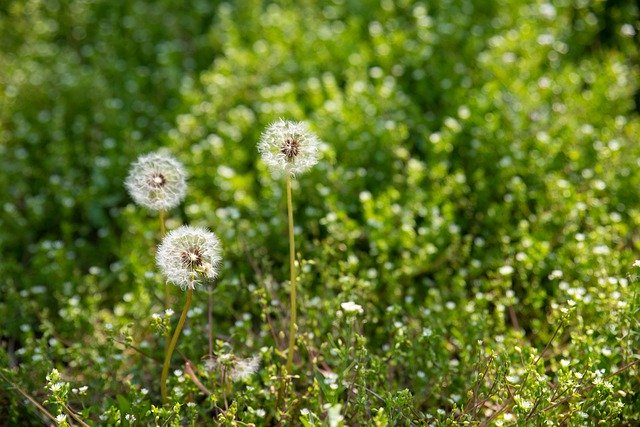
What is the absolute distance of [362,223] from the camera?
12.8ft

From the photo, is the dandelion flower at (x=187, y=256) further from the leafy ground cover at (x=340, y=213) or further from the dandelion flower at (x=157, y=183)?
the dandelion flower at (x=157, y=183)


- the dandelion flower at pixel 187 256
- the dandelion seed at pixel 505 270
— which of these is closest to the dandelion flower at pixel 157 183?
the dandelion flower at pixel 187 256

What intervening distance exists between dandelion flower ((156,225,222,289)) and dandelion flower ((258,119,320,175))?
1.16ft

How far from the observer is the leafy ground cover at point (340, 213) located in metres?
2.74

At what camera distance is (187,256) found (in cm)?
244

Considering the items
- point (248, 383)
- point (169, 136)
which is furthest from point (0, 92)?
point (248, 383)

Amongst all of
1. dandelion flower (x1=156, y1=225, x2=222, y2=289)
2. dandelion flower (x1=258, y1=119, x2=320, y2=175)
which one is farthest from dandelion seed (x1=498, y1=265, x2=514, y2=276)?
dandelion flower (x1=156, y1=225, x2=222, y2=289)

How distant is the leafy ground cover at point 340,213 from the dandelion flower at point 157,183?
45 centimetres

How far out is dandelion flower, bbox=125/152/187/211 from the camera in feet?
9.16

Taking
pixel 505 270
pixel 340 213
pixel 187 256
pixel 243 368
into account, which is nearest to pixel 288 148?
pixel 187 256

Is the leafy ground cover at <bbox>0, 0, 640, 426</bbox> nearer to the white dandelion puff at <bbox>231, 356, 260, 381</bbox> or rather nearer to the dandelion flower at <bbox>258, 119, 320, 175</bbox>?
the white dandelion puff at <bbox>231, 356, 260, 381</bbox>

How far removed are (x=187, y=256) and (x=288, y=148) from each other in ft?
1.67

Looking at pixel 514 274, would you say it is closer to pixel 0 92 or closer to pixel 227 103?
pixel 227 103

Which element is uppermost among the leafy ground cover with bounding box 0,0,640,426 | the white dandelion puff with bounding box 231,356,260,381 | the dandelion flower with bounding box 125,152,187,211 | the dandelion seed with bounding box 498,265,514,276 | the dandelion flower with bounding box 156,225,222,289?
the dandelion flower with bounding box 156,225,222,289
